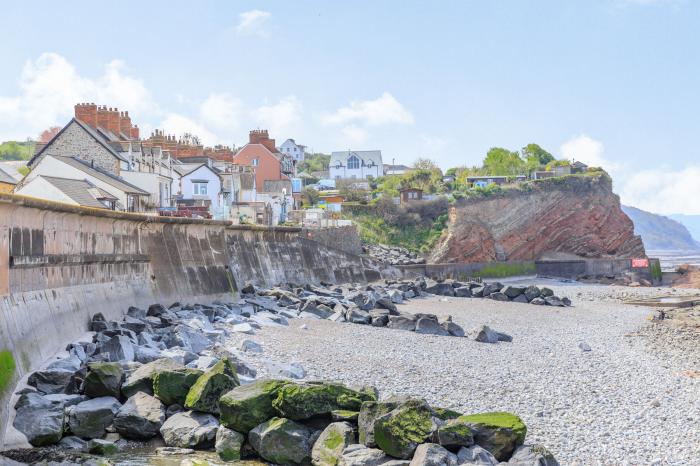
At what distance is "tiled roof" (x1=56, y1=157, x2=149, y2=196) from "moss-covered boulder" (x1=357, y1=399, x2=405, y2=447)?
3192cm

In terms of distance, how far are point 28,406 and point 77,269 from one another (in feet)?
22.0

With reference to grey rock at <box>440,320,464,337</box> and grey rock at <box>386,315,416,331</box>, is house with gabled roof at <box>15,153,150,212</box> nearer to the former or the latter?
grey rock at <box>386,315,416,331</box>

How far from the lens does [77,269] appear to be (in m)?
16.9

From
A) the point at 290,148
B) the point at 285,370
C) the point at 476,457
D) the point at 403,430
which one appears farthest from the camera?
the point at 290,148

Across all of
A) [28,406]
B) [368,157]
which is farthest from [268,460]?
[368,157]

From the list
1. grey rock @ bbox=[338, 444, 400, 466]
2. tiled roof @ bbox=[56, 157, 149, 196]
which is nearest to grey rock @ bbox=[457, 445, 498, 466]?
grey rock @ bbox=[338, 444, 400, 466]

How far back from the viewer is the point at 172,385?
11.7 m

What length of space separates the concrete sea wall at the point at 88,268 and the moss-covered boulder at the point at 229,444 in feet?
9.46

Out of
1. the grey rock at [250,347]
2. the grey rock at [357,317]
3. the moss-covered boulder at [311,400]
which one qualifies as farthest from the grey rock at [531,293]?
the moss-covered boulder at [311,400]

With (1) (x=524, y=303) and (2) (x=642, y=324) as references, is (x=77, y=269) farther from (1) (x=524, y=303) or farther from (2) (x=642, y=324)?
(1) (x=524, y=303)

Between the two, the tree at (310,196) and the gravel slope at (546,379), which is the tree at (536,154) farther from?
the gravel slope at (546,379)

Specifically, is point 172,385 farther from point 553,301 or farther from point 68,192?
point 553,301

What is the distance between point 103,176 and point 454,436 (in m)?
35.1

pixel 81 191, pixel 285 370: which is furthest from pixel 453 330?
pixel 81 191
